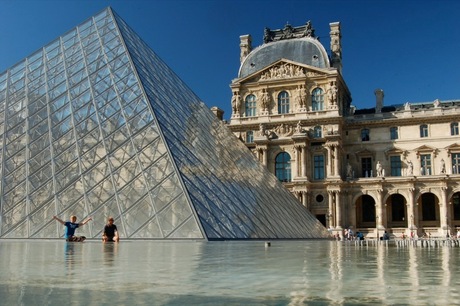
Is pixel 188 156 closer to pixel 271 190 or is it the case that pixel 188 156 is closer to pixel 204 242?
pixel 204 242

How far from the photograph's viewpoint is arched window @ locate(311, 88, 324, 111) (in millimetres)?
44938

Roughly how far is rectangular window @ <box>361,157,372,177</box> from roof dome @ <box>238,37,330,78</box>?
8.16 meters

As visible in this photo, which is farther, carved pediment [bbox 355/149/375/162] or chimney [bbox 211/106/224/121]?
chimney [bbox 211/106/224/121]

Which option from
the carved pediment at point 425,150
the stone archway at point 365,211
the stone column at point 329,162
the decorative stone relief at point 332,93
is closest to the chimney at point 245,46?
the decorative stone relief at point 332,93

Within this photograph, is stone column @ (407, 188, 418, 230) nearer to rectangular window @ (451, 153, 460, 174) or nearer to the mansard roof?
rectangular window @ (451, 153, 460, 174)

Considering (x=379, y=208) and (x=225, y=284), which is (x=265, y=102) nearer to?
(x=379, y=208)

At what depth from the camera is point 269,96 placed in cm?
4581

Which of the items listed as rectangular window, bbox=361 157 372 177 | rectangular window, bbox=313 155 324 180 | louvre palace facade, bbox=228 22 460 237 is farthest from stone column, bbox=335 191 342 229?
rectangular window, bbox=361 157 372 177

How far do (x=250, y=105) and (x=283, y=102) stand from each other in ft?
9.21

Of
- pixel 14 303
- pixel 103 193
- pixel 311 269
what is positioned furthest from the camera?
pixel 103 193

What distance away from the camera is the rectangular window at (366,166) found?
45.0m

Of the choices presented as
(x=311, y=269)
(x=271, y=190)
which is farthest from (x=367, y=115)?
(x=311, y=269)

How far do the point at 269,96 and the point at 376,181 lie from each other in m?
10.9

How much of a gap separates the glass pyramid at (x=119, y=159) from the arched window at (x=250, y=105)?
24214 mm
